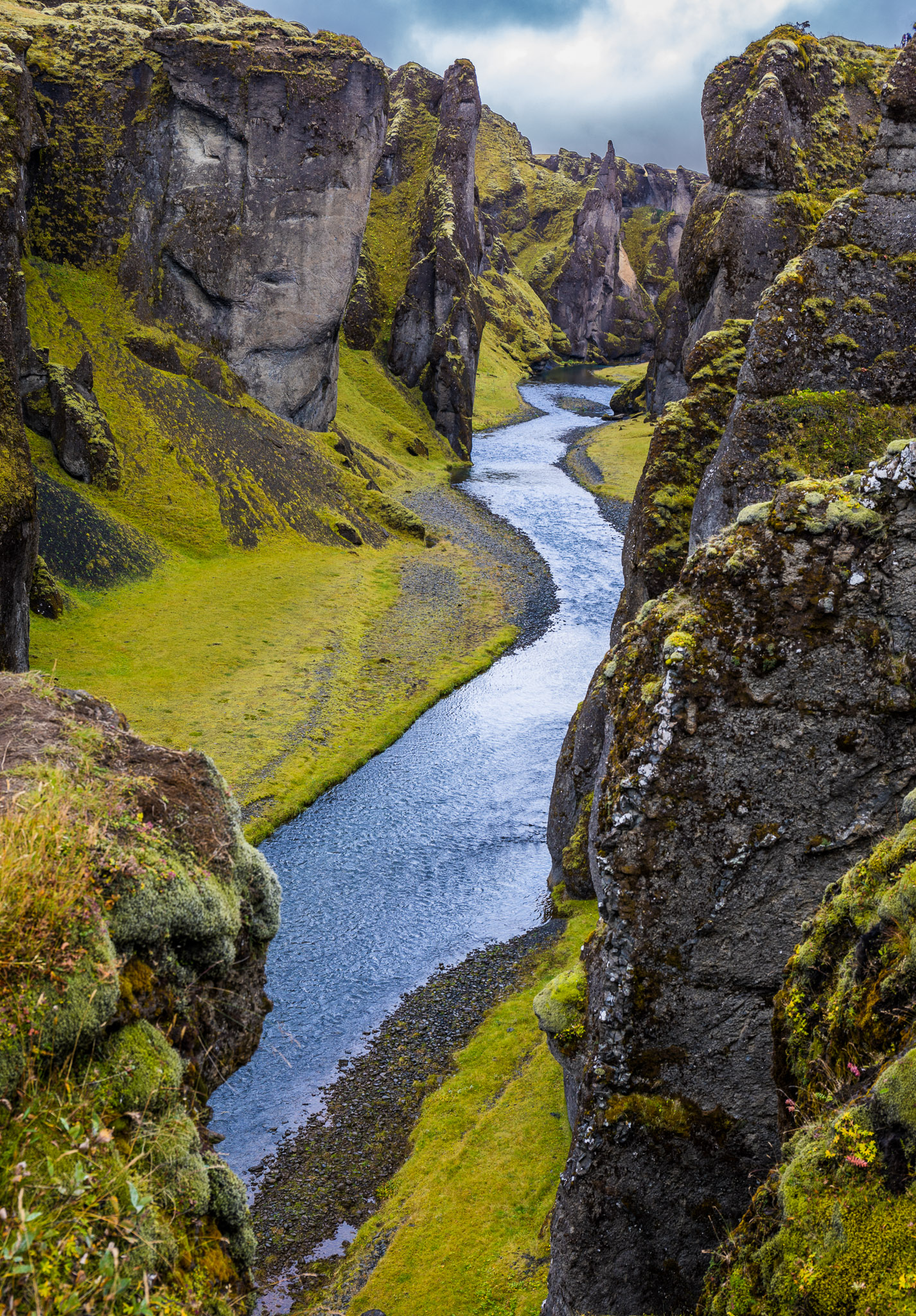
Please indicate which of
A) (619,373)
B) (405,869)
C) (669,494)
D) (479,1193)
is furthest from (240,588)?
(619,373)

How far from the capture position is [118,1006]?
7914 mm

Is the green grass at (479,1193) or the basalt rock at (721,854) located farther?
the green grass at (479,1193)

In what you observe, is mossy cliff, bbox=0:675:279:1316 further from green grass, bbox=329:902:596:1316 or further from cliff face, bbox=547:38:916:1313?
green grass, bbox=329:902:596:1316

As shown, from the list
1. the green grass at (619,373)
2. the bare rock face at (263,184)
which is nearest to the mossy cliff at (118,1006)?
the bare rock face at (263,184)

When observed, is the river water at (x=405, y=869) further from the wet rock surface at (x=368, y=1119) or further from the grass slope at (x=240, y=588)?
the grass slope at (x=240, y=588)

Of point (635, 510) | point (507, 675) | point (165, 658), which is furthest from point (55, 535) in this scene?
point (635, 510)

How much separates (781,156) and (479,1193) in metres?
32.3

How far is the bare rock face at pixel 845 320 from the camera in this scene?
61.2 ft

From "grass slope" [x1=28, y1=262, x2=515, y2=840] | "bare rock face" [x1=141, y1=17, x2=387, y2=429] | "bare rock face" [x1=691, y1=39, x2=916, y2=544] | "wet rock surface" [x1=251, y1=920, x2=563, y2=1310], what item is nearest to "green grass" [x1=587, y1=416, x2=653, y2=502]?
"grass slope" [x1=28, y1=262, x2=515, y2=840]

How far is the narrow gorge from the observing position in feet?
23.1

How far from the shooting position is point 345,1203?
19.6 meters

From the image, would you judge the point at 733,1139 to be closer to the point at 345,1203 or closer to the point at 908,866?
the point at 908,866

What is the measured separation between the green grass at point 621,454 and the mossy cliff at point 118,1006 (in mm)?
77727

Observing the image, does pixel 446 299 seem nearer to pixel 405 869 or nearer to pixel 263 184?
pixel 263 184
